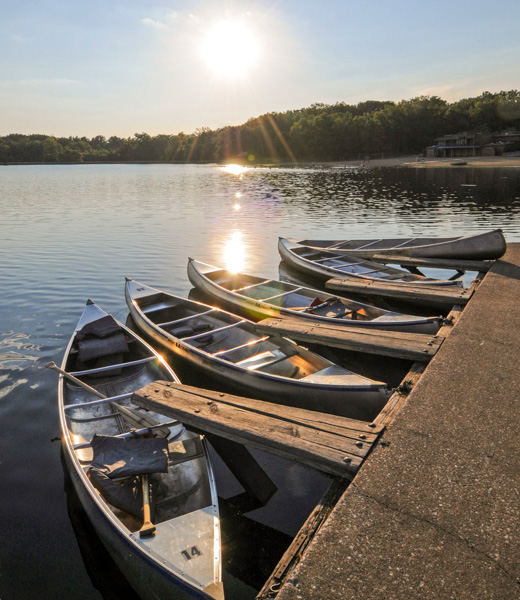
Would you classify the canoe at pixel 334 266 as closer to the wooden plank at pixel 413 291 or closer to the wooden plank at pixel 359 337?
the wooden plank at pixel 413 291

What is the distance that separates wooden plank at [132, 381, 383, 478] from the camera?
5.55 m

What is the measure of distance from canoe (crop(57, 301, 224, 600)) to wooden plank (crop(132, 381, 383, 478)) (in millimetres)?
520

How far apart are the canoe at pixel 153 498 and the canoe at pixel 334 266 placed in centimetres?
886

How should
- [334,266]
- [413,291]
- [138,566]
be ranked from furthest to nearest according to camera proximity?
[334,266] → [413,291] → [138,566]

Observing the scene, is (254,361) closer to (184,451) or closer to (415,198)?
(184,451)

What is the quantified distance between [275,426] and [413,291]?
26.8 feet

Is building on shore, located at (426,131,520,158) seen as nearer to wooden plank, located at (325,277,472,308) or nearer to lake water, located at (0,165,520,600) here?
lake water, located at (0,165,520,600)

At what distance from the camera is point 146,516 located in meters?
5.39

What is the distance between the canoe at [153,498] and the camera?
4855mm

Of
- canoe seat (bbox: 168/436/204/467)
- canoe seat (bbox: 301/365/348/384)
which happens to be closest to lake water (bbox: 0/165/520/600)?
canoe seat (bbox: 168/436/204/467)

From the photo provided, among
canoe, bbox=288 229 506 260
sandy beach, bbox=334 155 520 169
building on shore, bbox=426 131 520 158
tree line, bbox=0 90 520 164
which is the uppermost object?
tree line, bbox=0 90 520 164

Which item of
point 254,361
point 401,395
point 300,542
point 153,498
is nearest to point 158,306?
point 254,361

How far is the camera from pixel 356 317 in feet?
40.0

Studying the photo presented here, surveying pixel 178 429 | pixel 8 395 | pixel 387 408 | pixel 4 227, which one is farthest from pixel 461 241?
pixel 4 227
